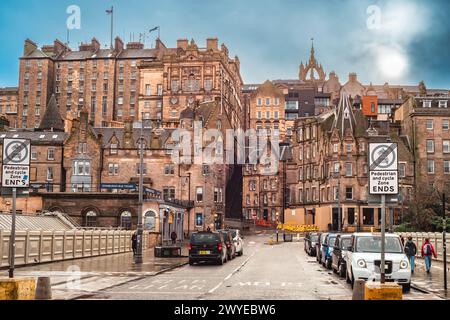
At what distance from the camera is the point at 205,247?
124 feet

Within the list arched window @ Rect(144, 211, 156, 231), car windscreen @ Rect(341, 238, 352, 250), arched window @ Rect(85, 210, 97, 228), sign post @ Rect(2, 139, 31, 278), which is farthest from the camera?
arched window @ Rect(85, 210, 97, 228)

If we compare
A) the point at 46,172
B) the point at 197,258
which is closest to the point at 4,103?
the point at 46,172

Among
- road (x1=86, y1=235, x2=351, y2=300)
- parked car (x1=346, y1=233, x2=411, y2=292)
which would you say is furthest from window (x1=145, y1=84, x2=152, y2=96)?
parked car (x1=346, y1=233, x2=411, y2=292)

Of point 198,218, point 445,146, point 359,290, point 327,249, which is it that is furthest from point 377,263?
point 445,146

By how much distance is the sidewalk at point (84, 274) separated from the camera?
22.9m

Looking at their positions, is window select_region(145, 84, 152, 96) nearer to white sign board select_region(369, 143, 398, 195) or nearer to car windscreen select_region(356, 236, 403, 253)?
car windscreen select_region(356, 236, 403, 253)

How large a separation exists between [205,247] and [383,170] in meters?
21.8

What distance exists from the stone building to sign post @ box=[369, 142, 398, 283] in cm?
7537

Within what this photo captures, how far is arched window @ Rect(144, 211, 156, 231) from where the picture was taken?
70.6 meters

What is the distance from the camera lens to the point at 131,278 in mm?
28406

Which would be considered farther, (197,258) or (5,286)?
(197,258)

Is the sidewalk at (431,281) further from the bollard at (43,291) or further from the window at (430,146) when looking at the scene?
the window at (430,146)
